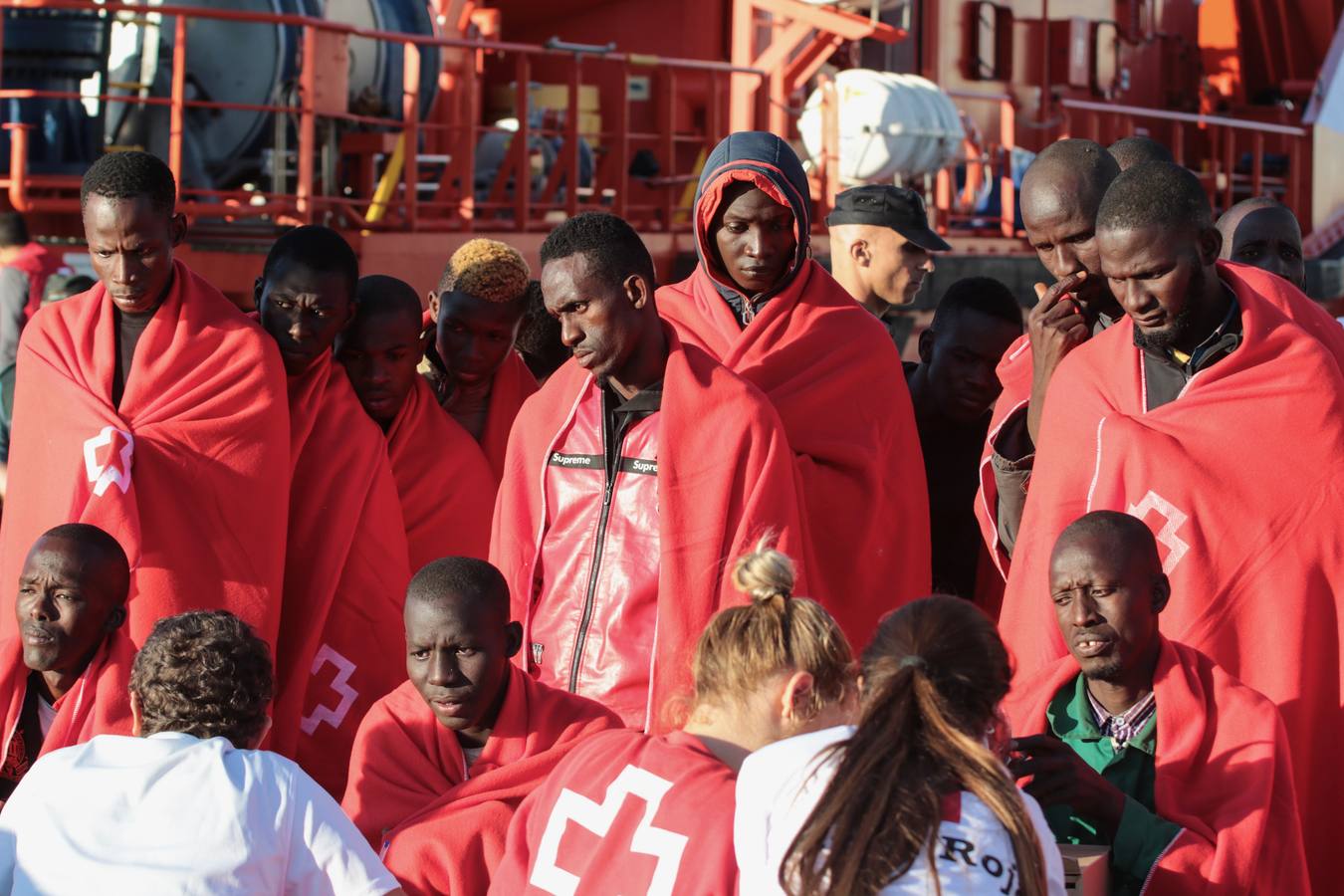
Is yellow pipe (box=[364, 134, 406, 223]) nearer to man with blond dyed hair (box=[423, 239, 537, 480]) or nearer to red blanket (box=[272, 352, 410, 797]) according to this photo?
man with blond dyed hair (box=[423, 239, 537, 480])

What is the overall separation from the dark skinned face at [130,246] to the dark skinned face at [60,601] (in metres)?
0.67

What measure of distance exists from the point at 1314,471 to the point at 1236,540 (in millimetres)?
198

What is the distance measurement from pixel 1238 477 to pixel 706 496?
1.04 m

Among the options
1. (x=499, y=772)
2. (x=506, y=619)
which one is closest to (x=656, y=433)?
(x=506, y=619)

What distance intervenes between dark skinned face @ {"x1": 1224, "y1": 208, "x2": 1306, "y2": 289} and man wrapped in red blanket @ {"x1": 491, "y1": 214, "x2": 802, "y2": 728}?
7.52 feet

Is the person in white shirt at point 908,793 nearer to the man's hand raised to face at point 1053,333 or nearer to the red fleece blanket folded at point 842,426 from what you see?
the red fleece blanket folded at point 842,426

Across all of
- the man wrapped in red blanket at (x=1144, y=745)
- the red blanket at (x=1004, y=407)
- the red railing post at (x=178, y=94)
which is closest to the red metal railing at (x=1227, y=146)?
the red railing post at (x=178, y=94)

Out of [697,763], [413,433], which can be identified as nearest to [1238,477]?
[697,763]

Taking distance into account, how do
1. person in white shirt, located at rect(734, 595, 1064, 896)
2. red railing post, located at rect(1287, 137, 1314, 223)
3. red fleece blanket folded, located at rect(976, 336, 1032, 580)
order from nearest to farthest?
person in white shirt, located at rect(734, 595, 1064, 896), red fleece blanket folded, located at rect(976, 336, 1032, 580), red railing post, located at rect(1287, 137, 1314, 223)

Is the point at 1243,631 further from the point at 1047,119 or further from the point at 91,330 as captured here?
the point at 1047,119

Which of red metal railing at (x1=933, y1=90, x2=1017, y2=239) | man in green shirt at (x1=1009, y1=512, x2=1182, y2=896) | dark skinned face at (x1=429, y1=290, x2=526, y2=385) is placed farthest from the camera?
red metal railing at (x1=933, y1=90, x2=1017, y2=239)

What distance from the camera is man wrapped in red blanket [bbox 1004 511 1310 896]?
320 cm

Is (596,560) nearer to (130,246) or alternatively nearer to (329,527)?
(329,527)

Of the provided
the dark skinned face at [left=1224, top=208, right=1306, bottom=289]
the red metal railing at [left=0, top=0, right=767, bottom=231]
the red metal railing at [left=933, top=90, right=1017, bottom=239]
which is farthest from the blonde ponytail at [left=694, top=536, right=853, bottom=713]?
the red metal railing at [left=933, top=90, right=1017, bottom=239]
